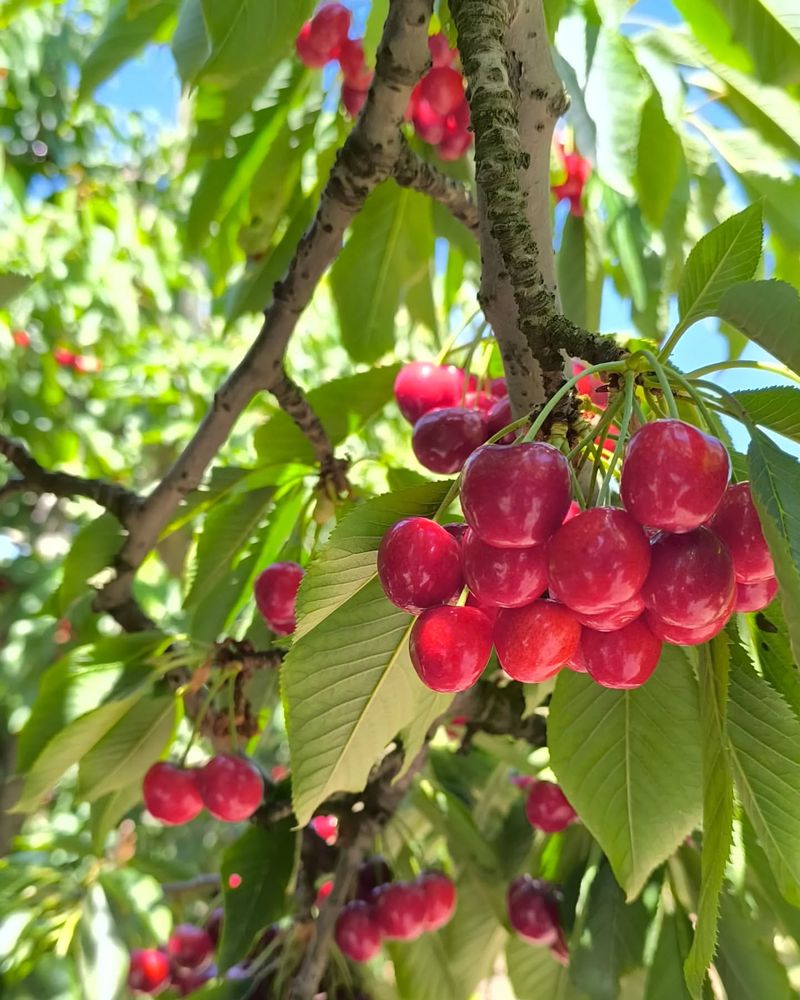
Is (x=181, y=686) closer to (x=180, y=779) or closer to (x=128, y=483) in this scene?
(x=180, y=779)

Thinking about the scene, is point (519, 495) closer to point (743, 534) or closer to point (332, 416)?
point (743, 534)

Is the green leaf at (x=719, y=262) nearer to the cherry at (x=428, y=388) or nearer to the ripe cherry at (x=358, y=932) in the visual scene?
the cherry at (x=428, y=388)

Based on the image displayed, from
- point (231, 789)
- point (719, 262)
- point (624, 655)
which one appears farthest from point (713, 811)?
point (231, 789)

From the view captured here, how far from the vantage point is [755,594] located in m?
0.49

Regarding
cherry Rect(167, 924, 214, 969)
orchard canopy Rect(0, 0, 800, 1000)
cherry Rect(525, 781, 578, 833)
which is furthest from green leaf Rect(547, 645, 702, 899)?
cherry Rect(167, 924, 214, 969)

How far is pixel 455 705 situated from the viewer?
3.67 feet

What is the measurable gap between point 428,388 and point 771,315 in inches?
20.3

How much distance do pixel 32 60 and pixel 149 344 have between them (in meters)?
1.16

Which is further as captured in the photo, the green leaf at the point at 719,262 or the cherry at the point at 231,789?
the cherry at the point at 231,789

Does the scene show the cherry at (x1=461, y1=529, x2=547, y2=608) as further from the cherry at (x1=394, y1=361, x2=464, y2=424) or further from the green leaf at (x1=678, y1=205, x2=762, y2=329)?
the cherry at (x1=394, y1=361, x2=464, y2=424)

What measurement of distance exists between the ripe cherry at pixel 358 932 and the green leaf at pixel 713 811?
2.76ft

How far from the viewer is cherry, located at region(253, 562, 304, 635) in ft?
3.06

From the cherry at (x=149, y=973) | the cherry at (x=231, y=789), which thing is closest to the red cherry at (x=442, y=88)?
the cherry at (x=231, y=789)

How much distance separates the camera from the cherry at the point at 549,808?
1.16m
